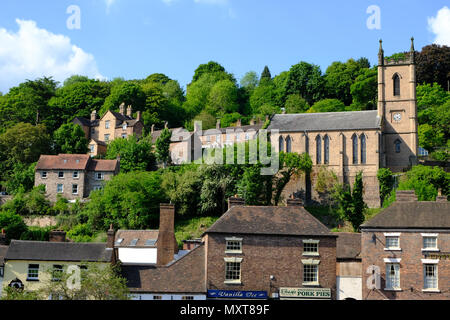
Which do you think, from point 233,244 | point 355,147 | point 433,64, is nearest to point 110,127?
point 355,147

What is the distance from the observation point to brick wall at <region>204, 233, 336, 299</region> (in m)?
33.5

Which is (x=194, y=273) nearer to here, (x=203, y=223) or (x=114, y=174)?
(x=203, y=223)

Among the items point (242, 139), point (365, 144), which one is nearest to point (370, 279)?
point (365, 144)

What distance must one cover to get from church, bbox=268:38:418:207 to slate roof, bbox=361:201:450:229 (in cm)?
2923

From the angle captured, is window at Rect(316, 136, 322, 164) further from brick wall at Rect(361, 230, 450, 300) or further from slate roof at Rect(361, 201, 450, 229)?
brick wall at Rect(361, 230, 450, 300)

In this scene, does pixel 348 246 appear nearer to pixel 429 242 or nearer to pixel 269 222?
pixel 429 242

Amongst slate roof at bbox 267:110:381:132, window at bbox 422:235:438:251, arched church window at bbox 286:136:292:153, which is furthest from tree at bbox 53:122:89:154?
window at bbox 422:235:438:251

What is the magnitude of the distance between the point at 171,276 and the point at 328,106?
58522mm

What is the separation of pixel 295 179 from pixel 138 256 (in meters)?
24.7

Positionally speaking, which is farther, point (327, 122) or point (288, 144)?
point (327, 122)

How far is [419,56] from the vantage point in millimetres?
92125

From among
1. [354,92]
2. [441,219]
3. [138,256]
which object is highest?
[354,92]

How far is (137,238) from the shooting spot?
4669 cm

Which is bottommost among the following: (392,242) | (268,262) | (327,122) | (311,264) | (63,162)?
(311,264)
